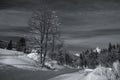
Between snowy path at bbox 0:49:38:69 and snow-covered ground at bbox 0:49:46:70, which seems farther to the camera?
snowy path at bbox 0:49:38:69

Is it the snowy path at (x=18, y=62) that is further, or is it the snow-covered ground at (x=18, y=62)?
the snowy path at (x=18, y=62)

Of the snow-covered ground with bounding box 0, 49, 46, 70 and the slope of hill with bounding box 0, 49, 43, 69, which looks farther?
the slope of hill with bounding box 0, 49, 43, 69

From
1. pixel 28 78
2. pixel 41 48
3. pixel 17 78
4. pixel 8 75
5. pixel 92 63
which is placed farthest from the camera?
pixel 92 63

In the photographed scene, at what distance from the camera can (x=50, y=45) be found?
32281mm

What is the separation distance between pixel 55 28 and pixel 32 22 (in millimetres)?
4506

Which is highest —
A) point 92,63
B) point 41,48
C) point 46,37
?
point 46,37

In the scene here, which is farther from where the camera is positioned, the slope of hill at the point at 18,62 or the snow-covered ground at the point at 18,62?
the slope of hill at the point at 18,62

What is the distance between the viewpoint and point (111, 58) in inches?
3939

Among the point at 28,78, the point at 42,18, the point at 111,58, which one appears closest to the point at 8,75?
the point at 28,78

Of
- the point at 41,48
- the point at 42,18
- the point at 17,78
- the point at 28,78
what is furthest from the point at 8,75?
the point at 42,18

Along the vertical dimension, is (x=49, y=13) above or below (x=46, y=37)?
above

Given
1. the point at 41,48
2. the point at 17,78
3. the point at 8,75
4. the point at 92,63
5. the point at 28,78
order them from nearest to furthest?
1. the point at 8,75
2. the point at 17,78
3. the point at 28,78
4. the point at 41,48
5. the point at 92,63

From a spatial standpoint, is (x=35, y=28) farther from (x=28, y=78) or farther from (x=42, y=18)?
(x=28, y=78)

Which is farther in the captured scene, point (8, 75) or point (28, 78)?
Result: point (28, 78)
